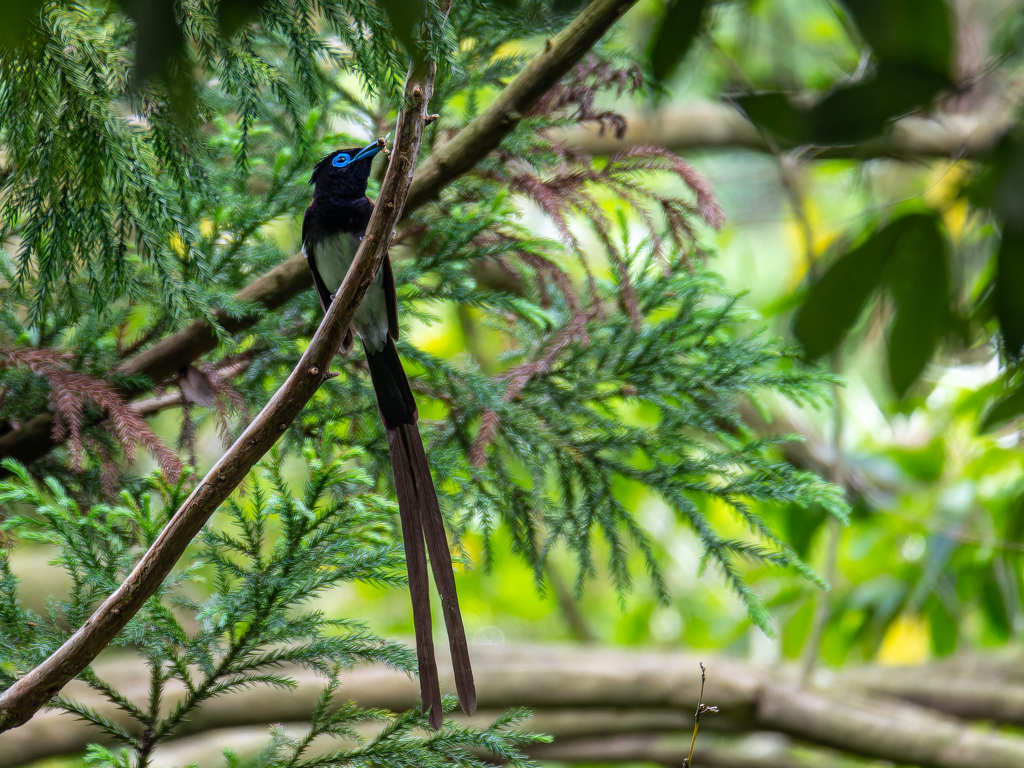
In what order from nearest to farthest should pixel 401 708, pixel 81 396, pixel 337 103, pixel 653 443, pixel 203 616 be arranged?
pixel 203 616
pixel 81 396
pixel 653 443
pixel 337 103
pixel 401 708

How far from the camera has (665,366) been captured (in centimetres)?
197

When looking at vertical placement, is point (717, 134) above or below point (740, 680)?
above

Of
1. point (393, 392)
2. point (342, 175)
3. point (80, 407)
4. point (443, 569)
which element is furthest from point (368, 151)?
point (443, 569)

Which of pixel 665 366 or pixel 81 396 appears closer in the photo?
pixel 81 396

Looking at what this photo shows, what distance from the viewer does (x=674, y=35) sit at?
1.81 ft

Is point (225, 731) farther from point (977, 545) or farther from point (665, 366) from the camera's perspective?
point (977, 545)

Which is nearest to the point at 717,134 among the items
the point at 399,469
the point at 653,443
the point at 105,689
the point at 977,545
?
the point at 977,545

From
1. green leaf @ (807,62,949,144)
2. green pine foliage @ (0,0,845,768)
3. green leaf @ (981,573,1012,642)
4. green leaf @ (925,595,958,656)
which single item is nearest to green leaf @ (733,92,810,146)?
green leaf @ (807,62,949,144)

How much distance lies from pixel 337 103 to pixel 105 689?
1584 millimetres

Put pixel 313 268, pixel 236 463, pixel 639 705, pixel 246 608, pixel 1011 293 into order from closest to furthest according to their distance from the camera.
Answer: pixel 1011 293 → pixel 236 463 → pixel 246 608 → pixel 313 268 → pixel 639 705

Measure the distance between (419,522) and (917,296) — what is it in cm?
117

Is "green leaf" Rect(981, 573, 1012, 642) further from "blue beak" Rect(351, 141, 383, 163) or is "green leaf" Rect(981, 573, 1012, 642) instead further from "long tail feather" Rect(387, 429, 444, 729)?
"blue beak" Rect(351, 141, 383, 163)

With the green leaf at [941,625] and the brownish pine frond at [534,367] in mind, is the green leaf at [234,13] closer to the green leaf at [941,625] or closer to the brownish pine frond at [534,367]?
the brownish pine frond at [534,367]

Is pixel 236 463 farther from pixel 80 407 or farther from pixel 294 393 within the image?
pixel 80 407
